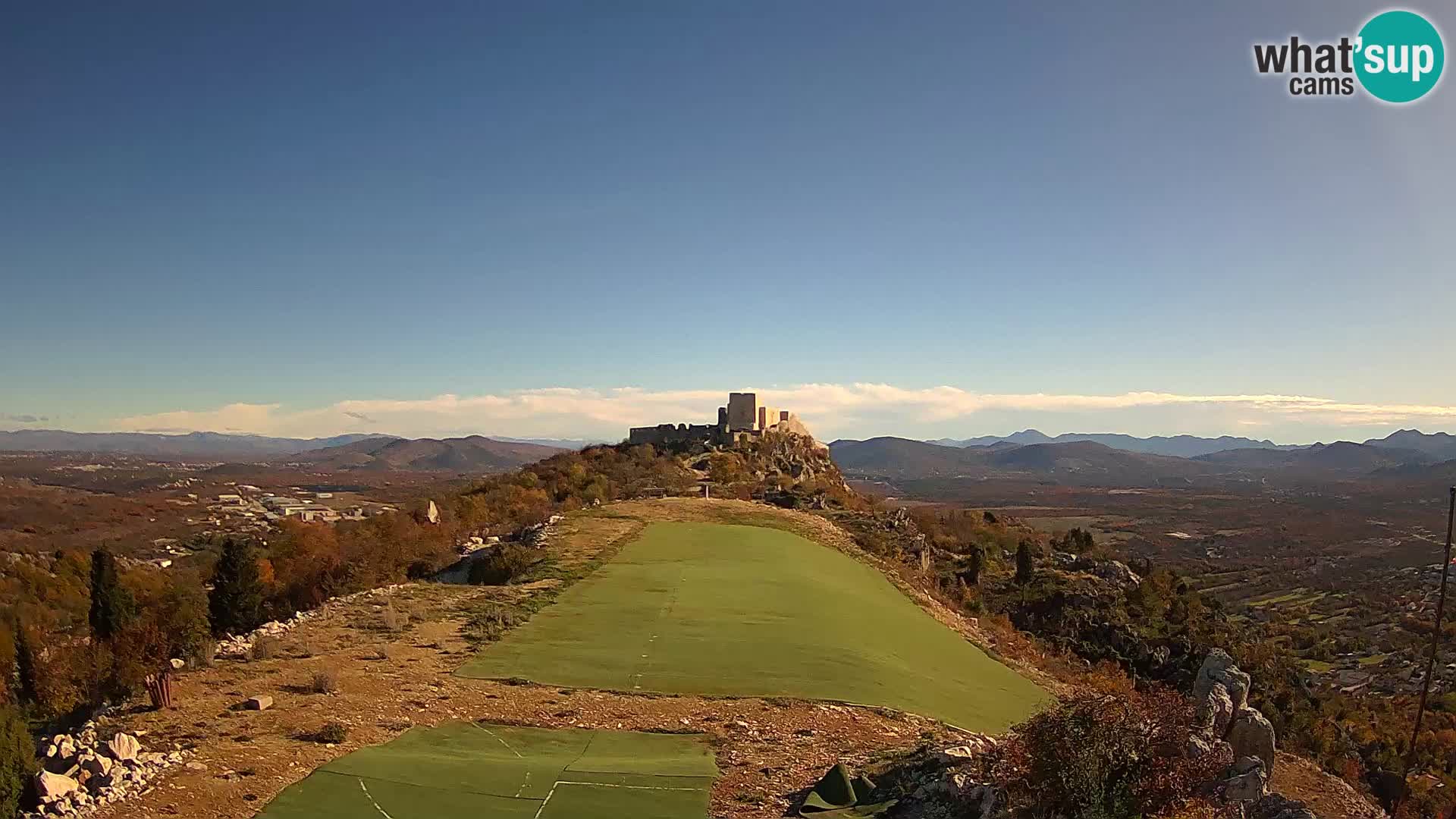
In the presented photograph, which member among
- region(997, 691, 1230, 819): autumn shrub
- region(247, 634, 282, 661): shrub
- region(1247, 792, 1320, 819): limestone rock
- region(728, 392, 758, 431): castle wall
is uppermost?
region(728, 392, 758, 431): castle wall

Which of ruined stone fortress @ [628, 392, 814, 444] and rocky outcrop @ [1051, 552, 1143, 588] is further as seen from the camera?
ruined stone fortress @ [628, 392, 814, 444]

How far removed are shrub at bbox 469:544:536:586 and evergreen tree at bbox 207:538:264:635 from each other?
849 cm

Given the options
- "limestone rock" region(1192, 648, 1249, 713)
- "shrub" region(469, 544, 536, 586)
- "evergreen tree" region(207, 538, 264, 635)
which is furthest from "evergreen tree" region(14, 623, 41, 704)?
"limestone rock" region(1192, 648, 1249, 713)

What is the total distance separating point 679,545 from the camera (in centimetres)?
3044

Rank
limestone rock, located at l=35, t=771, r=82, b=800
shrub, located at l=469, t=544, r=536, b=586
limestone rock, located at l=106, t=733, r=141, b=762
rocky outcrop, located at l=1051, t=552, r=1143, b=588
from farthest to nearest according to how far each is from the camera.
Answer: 1. rocky outcrop, located at l=1051, t=552, r=1143, b=588
2. shrub, located at l=469, t=544, r=536, b=586
3. limestone rock, located at l=106, t=733, r=141, b=762
4. limestone rock, located at l=35, t=771, r=82, b=800

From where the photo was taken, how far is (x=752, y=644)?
59.1ft

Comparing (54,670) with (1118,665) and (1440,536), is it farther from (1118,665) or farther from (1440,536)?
(1440,536)

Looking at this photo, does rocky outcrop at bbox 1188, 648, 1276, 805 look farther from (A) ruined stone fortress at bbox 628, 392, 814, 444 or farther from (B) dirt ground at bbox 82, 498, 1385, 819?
(A) ruined stone fortress at bbox 628, 392, 814, 444

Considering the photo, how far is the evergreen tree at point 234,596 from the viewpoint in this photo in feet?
92.2

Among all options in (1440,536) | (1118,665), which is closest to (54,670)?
(1118,665)

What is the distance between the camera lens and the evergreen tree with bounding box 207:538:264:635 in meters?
28.1

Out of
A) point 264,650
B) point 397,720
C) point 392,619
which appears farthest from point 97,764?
point 392,619

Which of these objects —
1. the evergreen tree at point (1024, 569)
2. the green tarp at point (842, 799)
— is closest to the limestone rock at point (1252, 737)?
the green tarp at point (842, 799)

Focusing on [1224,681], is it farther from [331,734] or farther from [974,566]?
[974,566]
